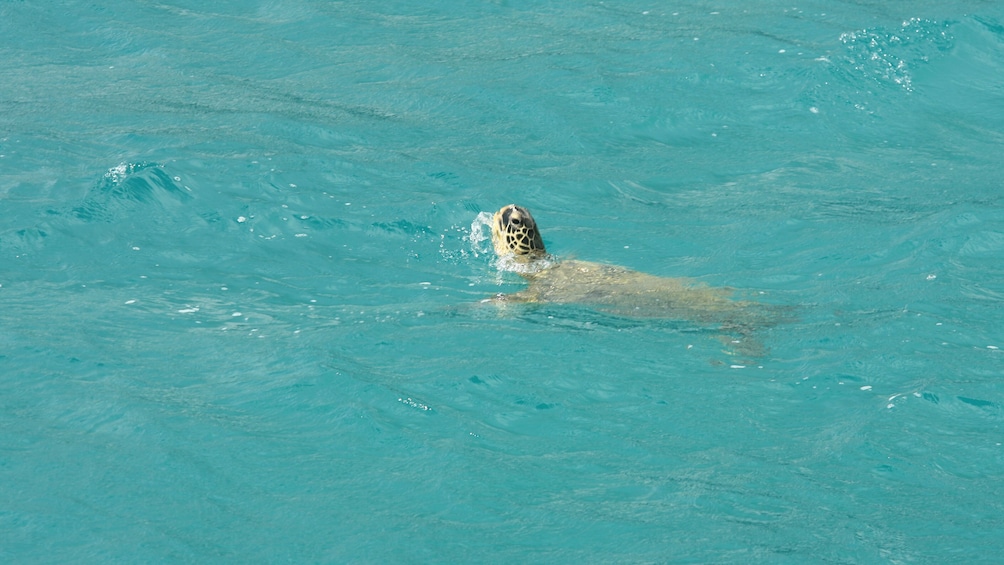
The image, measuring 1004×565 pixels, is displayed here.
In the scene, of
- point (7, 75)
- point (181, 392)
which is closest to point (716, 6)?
point (7, 75)

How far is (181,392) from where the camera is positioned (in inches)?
270

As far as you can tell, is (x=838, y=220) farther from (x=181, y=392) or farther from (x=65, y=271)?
(x=65, y=271)

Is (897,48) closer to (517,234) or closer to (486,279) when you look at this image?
(517,234)

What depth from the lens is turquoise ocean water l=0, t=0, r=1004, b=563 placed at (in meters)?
5.71

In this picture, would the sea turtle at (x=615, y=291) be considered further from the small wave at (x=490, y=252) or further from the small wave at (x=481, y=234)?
the small wave at (x=481, y=234)

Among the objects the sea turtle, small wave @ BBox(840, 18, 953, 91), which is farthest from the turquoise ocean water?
the sea turtle

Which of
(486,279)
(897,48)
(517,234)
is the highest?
(897,48)

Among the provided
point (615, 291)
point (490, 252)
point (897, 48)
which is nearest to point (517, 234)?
point (490, 252)

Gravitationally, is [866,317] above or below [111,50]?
below

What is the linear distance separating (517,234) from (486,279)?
0.54 m

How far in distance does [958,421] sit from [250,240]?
19.2 feet

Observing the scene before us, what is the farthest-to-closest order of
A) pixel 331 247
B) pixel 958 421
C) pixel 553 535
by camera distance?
pixel 331 247 < pixel 958 421 < pixel 553 535

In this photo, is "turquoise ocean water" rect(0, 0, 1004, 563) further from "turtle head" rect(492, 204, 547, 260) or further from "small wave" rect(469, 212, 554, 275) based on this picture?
"turtle head" rect(492, 204, 547, 260)

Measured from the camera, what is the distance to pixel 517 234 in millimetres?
9242
